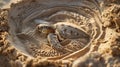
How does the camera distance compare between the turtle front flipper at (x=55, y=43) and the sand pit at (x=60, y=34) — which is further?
the turtle front flipper at (x=55, y=43)

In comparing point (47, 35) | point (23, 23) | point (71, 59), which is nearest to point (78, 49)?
point (71, 59)

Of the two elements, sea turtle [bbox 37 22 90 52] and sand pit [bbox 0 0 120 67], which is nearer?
sand pit [bbox 0 0 120 67]

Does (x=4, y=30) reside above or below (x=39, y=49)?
above

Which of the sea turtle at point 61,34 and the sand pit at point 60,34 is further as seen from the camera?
the sea turtle at point 61,34

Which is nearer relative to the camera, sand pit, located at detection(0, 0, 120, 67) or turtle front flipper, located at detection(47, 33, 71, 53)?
sand pit, located at detection(0, 0, 120, 67)

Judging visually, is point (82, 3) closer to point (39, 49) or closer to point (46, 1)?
point (46, 1)
